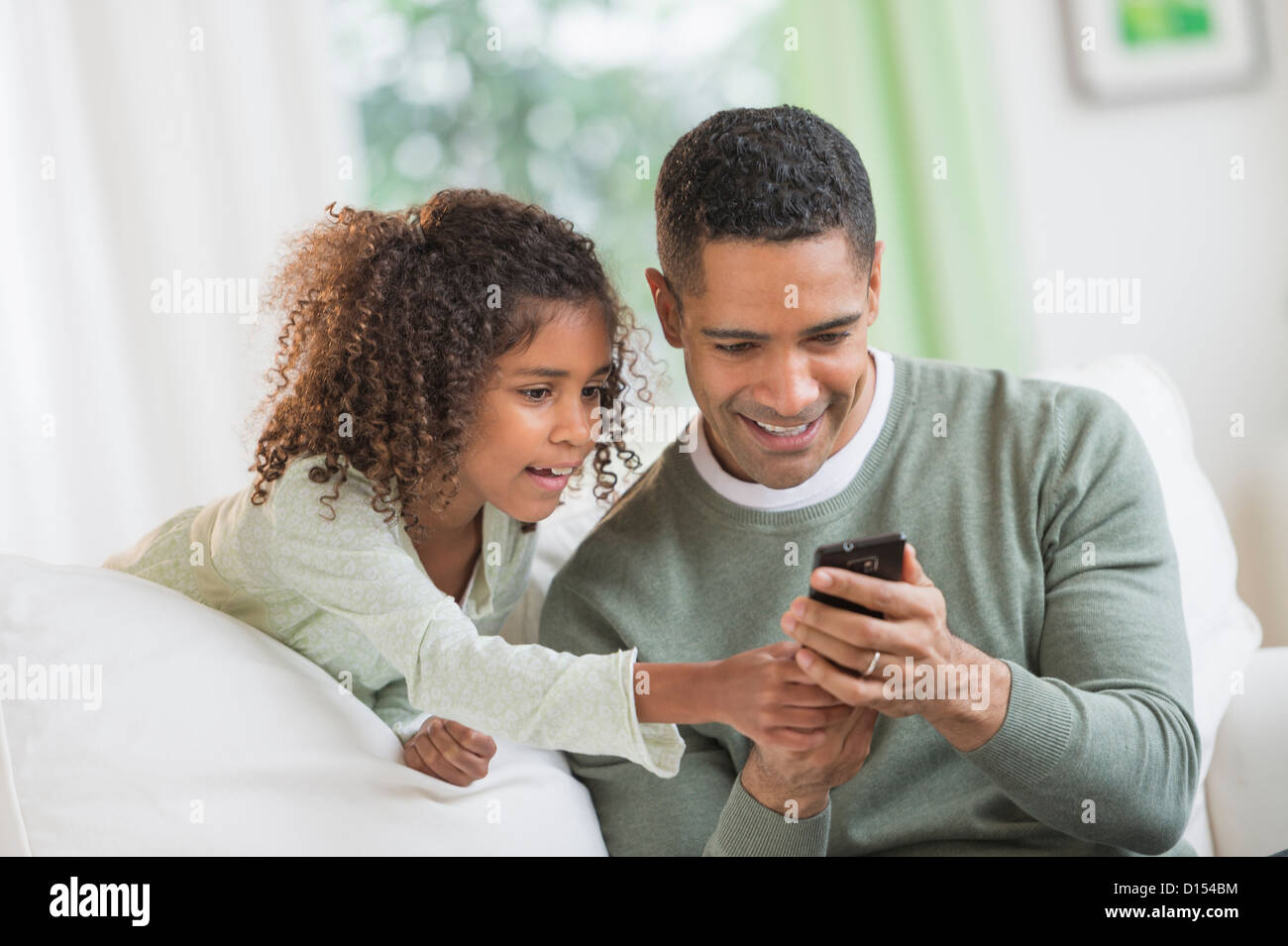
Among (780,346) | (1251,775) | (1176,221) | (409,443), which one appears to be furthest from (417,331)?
(1176,221)

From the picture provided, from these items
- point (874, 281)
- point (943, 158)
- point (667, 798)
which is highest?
point (943, 158)

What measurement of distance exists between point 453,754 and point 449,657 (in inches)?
7.8

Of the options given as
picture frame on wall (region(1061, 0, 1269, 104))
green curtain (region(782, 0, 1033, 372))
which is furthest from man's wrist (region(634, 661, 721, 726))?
picture frame on wall (region(1061, 0, 1269, 104))

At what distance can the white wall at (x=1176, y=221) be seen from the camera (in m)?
2.71

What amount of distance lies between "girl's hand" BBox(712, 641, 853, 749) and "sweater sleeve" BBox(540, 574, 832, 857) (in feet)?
0.53

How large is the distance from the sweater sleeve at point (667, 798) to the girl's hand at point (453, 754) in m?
0.18

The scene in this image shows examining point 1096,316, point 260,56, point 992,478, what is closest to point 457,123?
point 260,56

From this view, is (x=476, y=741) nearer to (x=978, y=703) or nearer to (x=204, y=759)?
(x=204, y=759)

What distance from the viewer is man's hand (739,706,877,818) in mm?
1199

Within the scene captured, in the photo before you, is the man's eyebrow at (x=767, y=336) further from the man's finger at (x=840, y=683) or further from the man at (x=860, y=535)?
the man's finger at (x=840, y=683)

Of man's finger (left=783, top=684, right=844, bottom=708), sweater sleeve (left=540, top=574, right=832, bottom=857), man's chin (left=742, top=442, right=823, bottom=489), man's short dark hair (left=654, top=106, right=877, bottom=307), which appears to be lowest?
sweater sleeve (left=540, top=574, right=832, bottom=857)

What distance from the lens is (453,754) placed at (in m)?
1.33

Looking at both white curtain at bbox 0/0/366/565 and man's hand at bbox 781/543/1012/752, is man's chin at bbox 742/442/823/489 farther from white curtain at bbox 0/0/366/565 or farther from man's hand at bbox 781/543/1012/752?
white curtain at bbox 0/0/366/565

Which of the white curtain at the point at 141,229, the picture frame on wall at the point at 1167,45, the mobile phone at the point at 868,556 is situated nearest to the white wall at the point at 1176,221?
the picture frame on wall at the point at 1167,45
